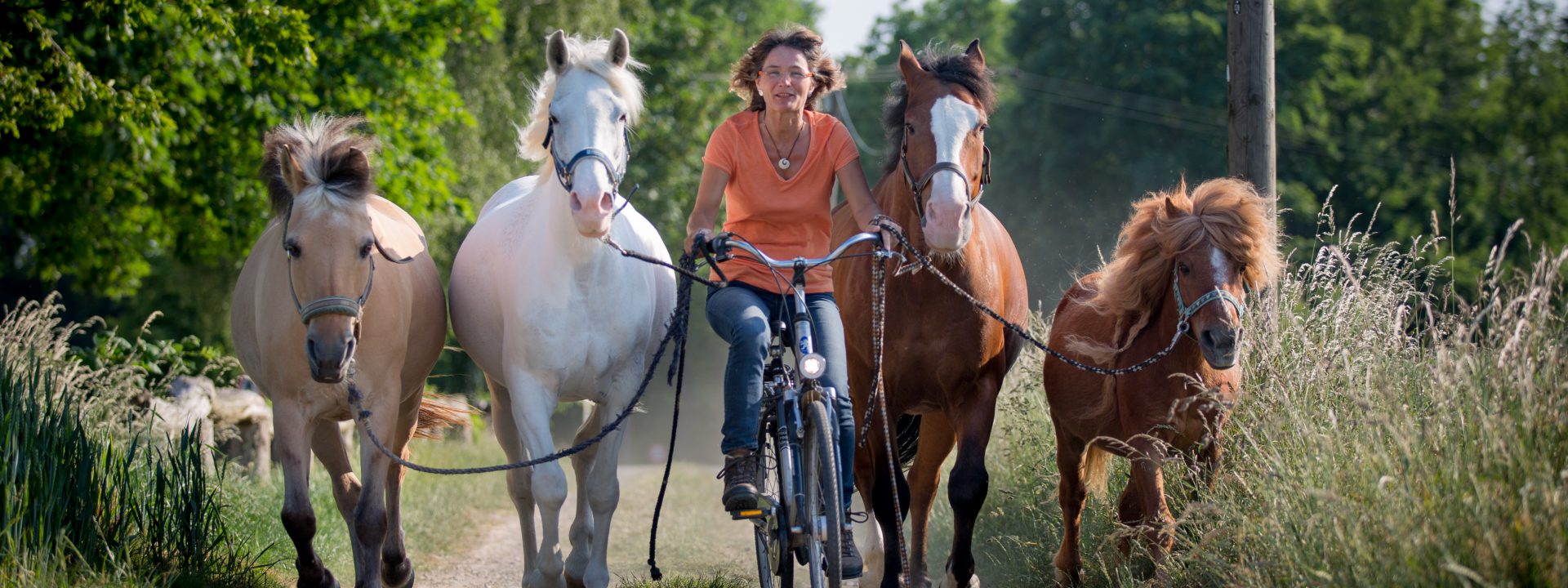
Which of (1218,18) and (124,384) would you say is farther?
(1218,18)

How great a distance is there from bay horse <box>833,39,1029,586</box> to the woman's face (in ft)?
1.44

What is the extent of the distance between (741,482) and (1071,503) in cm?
187

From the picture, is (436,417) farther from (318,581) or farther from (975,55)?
(975,55)

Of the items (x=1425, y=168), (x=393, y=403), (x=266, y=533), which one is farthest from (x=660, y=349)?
(x=1425, y=168)

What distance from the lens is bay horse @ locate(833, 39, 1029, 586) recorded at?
495 cm

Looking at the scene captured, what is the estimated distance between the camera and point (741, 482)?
4434mm

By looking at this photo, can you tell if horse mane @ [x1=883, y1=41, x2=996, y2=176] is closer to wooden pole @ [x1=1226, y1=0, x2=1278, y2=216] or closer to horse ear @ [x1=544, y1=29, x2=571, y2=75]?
horse ear @ [x1=544, y1=29, x2=571, y2=75]

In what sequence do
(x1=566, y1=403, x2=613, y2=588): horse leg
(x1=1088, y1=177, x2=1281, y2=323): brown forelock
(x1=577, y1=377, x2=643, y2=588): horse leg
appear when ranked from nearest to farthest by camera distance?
1. (x1=1088, y1=177, x2=1281, y2=323): brown forelock
2. (x1=577, y1=377, x2=643, y2=588): horse leg
3. (x1=566, y1=403, x2=613, y2=588): horse leg

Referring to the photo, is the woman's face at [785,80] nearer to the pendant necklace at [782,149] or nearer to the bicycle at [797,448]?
the pendant necklace at [782,149]

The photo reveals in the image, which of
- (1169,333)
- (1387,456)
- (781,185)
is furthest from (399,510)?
(1387,456)

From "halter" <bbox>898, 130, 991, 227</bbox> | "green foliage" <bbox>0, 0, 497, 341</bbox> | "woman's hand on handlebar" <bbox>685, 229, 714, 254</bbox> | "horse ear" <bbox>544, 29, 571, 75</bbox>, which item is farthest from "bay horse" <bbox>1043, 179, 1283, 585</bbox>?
"green foliage" <bbox>0, 0, 497, 341</bbox>

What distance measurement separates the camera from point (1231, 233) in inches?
187

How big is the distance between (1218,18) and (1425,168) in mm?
6891

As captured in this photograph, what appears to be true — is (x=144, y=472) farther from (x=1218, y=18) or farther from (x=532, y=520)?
(x=1218, y=18)
